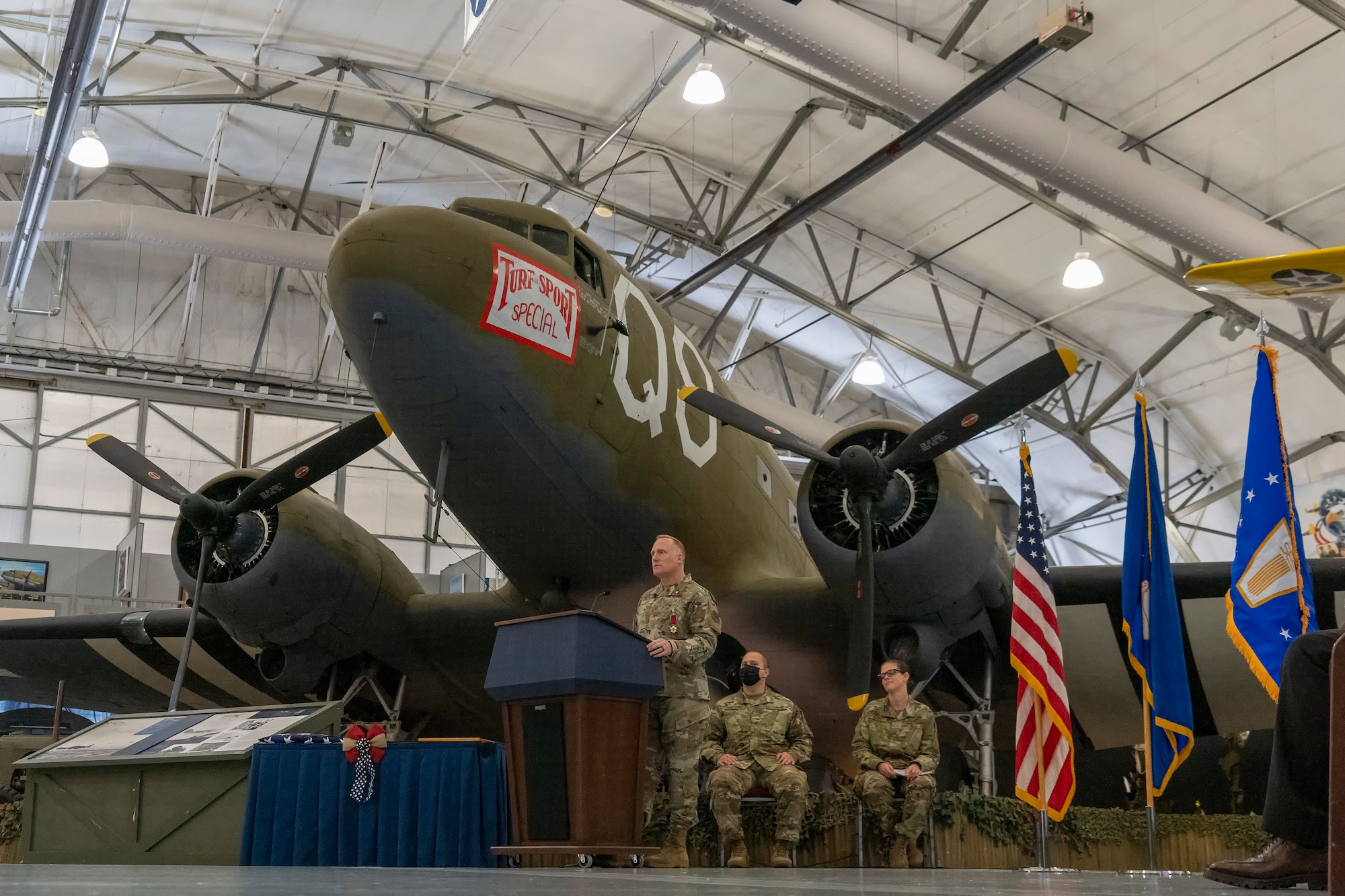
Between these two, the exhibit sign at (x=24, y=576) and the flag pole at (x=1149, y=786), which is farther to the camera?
the exhibit sign at (x=24, y=576)

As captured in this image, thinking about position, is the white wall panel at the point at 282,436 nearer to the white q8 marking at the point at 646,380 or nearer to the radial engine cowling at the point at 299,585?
the radial engine cowling at the point at 299,585

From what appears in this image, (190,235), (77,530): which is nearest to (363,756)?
(190,235)

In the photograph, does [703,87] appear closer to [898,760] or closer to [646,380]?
[646,380]

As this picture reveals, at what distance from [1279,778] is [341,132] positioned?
18357mm

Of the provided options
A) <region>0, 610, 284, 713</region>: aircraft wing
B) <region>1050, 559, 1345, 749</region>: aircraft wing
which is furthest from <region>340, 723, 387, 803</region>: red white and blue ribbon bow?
<region>1050, 559, 1345, 749</region>: aircraft wing

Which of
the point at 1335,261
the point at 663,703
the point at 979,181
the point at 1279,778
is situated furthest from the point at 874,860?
the point at 979,181

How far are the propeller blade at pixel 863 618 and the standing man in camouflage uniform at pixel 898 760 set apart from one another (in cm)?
33

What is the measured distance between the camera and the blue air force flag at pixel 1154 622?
7.48 m

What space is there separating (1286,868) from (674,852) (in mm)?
3780

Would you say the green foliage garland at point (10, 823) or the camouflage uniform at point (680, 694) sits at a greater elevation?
the camouflage uniform at point (680, 694)

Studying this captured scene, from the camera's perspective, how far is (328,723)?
7.28 meters

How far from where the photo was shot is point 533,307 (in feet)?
25.6

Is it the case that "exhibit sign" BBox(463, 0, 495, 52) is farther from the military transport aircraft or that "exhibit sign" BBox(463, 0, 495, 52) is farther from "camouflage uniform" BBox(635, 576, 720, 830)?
"camouflage uniform" BBox(635, 576, 720, 830)

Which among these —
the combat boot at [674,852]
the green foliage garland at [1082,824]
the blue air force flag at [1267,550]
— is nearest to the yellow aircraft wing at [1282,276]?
the blue air force flag at [1267,550]
